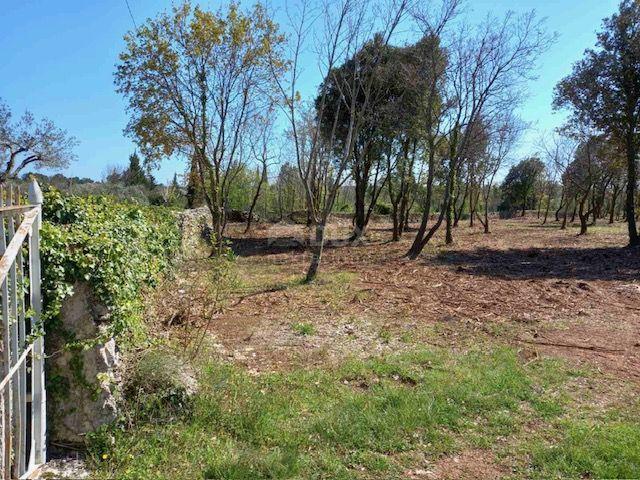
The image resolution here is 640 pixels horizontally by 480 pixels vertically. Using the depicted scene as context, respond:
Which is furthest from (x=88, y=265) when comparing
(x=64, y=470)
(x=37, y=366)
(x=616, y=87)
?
(x=616, y=87)

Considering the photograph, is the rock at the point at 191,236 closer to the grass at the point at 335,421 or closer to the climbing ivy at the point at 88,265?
the climbing ivy at the point at 88,265

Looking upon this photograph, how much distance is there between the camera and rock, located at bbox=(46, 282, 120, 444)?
9.11 ft

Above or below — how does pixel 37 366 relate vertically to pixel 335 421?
above

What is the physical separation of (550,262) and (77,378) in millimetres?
12612

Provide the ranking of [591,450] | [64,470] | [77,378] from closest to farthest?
[64,470] → [77,378] → [591,450]

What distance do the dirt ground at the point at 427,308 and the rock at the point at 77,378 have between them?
1583mm

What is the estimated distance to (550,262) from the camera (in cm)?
1225

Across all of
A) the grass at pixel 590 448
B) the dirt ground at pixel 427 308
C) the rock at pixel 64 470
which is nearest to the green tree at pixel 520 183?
the dirt ground at pixel 427 308

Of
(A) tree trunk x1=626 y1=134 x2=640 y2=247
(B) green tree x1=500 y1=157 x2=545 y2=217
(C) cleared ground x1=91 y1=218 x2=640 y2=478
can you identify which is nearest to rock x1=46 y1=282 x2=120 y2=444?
(C) cleared ground x1=91 y1=218 x2=640 y2=478

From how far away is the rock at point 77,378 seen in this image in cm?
278

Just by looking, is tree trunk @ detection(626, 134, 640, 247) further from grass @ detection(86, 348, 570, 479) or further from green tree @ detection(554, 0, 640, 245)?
grass @ detection(86, 348, 570, 479)

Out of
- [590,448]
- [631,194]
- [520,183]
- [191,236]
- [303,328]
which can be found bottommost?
[590,448]

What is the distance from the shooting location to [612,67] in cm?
1449

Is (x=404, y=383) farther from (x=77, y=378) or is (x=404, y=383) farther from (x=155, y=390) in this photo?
(x=77, y=378)
